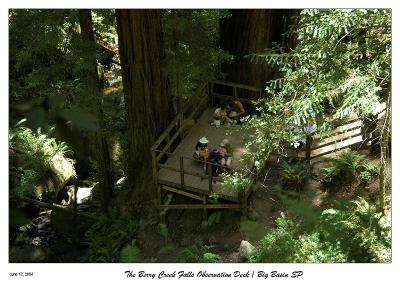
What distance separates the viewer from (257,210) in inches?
429

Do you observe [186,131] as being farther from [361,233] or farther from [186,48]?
[361,233]

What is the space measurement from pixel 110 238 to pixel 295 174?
14.9 ft

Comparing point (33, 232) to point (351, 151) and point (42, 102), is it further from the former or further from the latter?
point (42, 102)

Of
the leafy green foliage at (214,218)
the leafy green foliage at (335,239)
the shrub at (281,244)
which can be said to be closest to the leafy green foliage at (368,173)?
the leafy green foliage at (335,239)

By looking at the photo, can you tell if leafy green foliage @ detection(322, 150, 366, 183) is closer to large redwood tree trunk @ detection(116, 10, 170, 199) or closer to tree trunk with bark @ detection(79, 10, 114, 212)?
large redwood tree trunk @ detection(116, 10, 170, 199)

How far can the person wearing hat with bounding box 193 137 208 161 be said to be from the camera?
34.5ft

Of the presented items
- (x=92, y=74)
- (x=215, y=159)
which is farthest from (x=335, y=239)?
(x=92, y=74)

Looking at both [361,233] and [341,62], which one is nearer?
[341,62]

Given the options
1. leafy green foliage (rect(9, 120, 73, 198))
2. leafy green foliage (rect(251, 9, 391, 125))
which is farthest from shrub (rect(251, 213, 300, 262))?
leafy green foliage (rect(9, 120, 73, 198))

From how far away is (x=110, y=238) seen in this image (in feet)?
38.5

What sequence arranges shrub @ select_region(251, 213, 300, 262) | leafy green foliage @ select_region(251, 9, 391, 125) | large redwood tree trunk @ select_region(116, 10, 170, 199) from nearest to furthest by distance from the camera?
leafy green foliage @ select_region(251, 9, 391, 125)
shrub @ select_region(251, 213, 300, 262)
large redwood tree trunk @ select_region(116, 10, 170, 199)

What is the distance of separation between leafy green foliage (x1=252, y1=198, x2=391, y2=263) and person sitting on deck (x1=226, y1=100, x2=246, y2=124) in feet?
11.5
